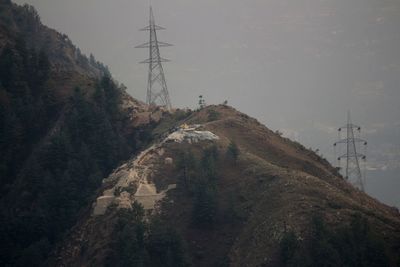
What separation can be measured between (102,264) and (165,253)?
24.5ft

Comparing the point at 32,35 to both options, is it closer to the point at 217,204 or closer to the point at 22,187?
the point at 22,187

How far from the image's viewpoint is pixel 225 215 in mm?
66250

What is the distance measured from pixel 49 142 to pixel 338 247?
5258cm

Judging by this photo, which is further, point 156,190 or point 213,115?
point 213,115

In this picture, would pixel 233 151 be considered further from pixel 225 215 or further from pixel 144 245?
pixel 144 245

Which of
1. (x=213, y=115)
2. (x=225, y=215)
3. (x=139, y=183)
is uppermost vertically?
(x=213, y=115)

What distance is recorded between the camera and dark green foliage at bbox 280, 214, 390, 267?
1991 inches

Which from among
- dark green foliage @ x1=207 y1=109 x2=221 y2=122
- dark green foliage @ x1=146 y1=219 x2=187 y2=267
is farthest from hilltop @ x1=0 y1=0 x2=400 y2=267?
dark green foliage @ x1=207 y1=109 x2=221 y2=122

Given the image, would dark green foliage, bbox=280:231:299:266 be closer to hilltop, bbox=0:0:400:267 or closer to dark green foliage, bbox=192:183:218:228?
hilltop, bbox=0:0:400:267

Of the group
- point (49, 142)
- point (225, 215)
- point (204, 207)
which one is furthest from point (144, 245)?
point (49, 142)

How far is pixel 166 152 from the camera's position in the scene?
253 feet

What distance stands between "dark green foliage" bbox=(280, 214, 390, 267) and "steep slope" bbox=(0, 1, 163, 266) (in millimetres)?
32318

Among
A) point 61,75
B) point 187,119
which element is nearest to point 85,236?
point 187,119

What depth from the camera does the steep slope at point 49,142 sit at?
7275 cm
